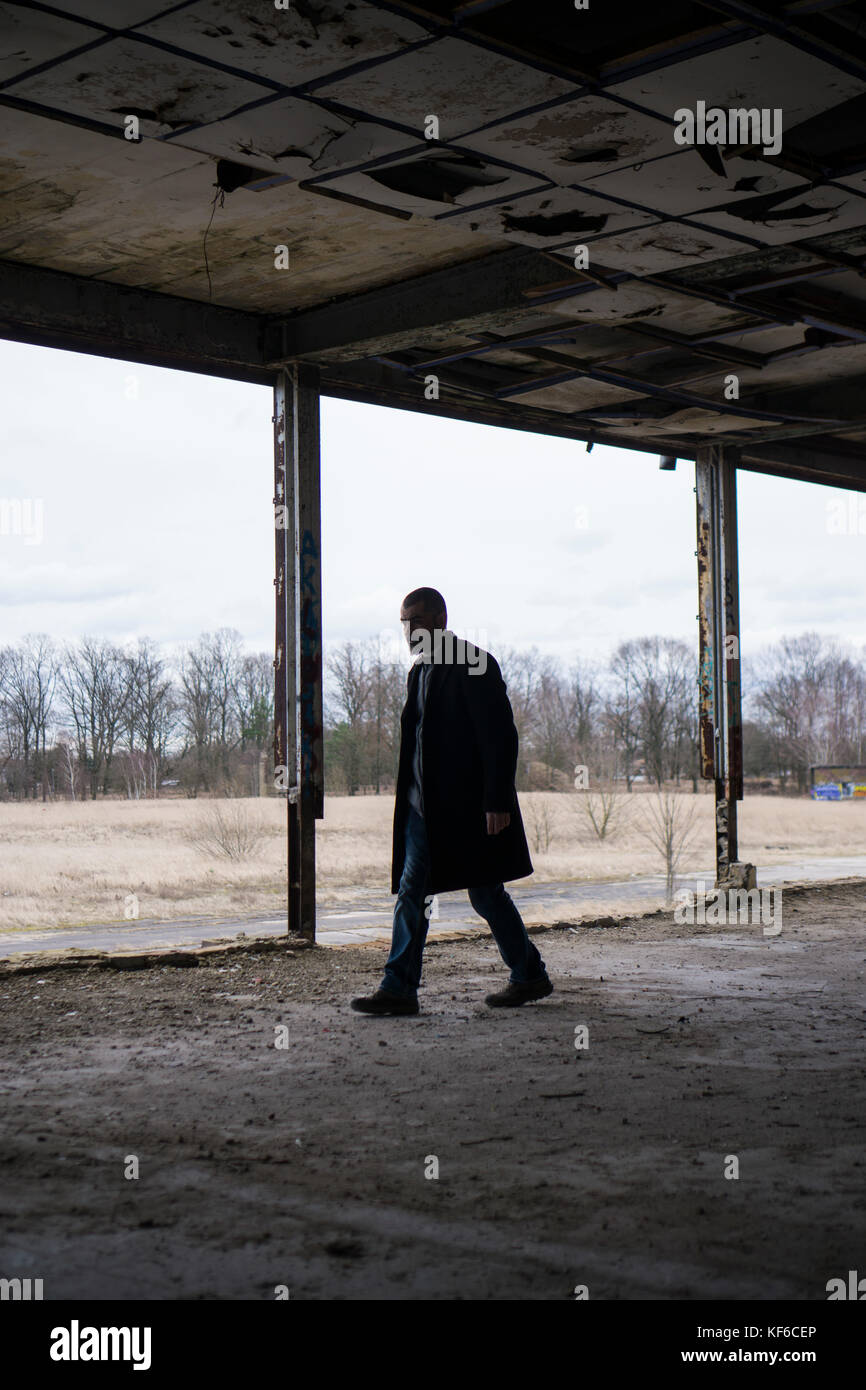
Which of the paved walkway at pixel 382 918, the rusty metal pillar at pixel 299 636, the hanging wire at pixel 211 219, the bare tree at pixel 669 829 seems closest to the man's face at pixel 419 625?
the rusty metal pillar at pixel 299 636

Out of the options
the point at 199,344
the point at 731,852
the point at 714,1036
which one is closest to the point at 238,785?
the point at 731,852

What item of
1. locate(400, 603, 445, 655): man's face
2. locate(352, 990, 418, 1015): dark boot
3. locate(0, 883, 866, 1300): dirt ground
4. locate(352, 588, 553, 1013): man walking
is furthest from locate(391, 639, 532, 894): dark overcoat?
locate(0, 883, 866, 1300): dirt ground

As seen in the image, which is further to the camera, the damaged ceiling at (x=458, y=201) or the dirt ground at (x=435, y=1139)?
the damaged ceiling at (x=458, y=201)

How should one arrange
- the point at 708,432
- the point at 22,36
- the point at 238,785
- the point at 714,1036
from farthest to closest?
the point at 238,785, the point at 708,432, the point at 714,1036, the point at 22,36

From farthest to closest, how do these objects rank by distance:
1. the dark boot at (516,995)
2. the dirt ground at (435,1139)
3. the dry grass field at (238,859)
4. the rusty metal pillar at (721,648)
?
the dry grass field at (238,859), the rusty metal pillar at (721,648), the dark boot at (516,995), the dirt ground at (435,1139)

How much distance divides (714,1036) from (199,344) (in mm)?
5294

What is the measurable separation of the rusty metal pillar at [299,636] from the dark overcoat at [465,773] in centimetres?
203

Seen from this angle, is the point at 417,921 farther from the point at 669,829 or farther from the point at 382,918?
the point at 669,829

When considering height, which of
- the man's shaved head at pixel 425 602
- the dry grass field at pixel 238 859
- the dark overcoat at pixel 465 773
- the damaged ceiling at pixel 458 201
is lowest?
the dry grass field at pixel 238 859

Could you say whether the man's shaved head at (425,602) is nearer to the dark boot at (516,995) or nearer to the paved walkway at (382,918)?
the dark boot at (516,995)

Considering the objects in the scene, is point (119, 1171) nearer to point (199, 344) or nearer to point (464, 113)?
point (464, 113)

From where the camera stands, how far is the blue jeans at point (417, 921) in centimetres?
612

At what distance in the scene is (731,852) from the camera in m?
11.1

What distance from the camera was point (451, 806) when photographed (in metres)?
6.20
